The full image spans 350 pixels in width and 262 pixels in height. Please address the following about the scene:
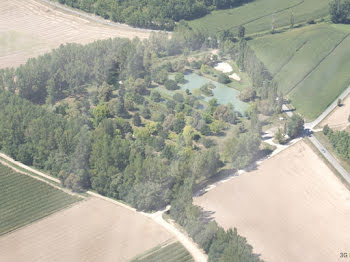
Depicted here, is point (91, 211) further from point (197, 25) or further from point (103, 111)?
point (197, 25)

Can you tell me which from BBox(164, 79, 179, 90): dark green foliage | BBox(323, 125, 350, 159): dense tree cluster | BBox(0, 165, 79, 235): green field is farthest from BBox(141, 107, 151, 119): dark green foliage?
BBox(323, 125, 350, 159): dense tree cluster

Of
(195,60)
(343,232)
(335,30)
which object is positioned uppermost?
(335,30)

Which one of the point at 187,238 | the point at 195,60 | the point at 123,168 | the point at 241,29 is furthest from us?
the point at 241,29

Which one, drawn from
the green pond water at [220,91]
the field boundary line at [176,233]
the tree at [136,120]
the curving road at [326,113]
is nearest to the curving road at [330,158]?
the curving road at [326,113]

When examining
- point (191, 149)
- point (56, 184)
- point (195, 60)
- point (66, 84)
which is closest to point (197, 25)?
point (195, 60)

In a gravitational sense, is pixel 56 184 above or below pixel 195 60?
below

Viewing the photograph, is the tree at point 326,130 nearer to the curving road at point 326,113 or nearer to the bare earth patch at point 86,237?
the curving road at point 326,113

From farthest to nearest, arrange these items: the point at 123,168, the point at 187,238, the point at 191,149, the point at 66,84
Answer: the point at 66,84
the point at 191,149
the point at 123,168
the point at 187,238

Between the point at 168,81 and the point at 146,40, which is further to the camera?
the point at 146,40
